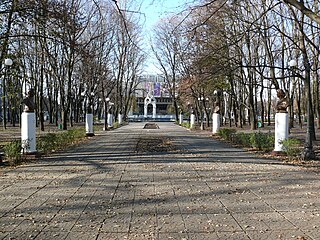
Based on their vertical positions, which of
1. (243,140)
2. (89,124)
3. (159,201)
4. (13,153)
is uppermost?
(89,124)

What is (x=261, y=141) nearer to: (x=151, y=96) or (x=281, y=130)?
(x=281, y=130)

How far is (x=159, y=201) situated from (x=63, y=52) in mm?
24584

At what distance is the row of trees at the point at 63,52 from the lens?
1297 cm

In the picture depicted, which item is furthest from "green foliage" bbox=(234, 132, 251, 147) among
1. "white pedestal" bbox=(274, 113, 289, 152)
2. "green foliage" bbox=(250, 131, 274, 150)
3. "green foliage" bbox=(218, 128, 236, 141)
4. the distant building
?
the distant building

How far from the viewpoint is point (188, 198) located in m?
6.71

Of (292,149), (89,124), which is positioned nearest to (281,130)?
(292,149)

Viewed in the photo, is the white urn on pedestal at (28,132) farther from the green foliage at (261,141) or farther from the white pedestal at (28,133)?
the green foliage at (261,141)

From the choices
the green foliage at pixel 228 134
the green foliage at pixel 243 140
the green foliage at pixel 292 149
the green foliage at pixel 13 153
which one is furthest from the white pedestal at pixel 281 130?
the green foliage at pixel 13 153

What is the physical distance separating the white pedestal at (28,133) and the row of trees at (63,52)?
9.36 ft

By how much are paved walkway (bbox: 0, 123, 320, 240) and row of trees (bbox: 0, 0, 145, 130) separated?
3.91 m

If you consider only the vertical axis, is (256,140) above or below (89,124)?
below

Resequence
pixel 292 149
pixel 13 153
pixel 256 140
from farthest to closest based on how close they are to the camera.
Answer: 1. pixel 256 140
2. pixel 292 149
3. pixel 13 153

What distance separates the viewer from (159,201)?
6.50m

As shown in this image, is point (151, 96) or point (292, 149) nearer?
point (292, 149)
